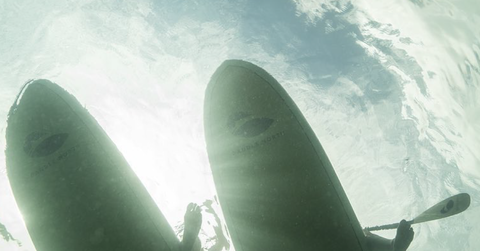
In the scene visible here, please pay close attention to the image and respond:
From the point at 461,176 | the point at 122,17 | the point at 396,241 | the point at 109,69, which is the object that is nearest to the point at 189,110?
the point at 109,69

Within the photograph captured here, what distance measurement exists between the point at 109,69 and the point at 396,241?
431 inches

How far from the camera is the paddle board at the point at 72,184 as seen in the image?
3570 mm

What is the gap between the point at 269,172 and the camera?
387 cm

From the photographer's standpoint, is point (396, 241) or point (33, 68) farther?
point (33, 68)

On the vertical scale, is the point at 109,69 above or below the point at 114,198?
below

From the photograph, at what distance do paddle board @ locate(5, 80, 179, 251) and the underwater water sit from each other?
736 centimetres

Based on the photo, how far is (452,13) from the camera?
11867mm

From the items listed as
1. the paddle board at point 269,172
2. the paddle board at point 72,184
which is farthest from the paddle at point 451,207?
the paddle board at point 72,184

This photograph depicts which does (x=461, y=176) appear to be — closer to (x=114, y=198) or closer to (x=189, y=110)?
(x=189, y=110)

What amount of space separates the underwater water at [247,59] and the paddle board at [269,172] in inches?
292

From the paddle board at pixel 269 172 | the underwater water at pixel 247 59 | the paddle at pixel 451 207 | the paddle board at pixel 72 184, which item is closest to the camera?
the paddle board at pixel 72 184

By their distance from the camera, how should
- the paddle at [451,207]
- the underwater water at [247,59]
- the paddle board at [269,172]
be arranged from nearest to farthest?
1. the paddle board at [269,172]
2. the paddle at [451,207]
3. the underwater water at [247,59]

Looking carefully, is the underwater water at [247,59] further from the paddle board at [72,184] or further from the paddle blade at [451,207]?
the paddle blade at [451,207]

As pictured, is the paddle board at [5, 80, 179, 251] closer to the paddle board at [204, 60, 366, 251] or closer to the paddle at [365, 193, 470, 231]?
the paddle board at [204, 60, 366, 251]
